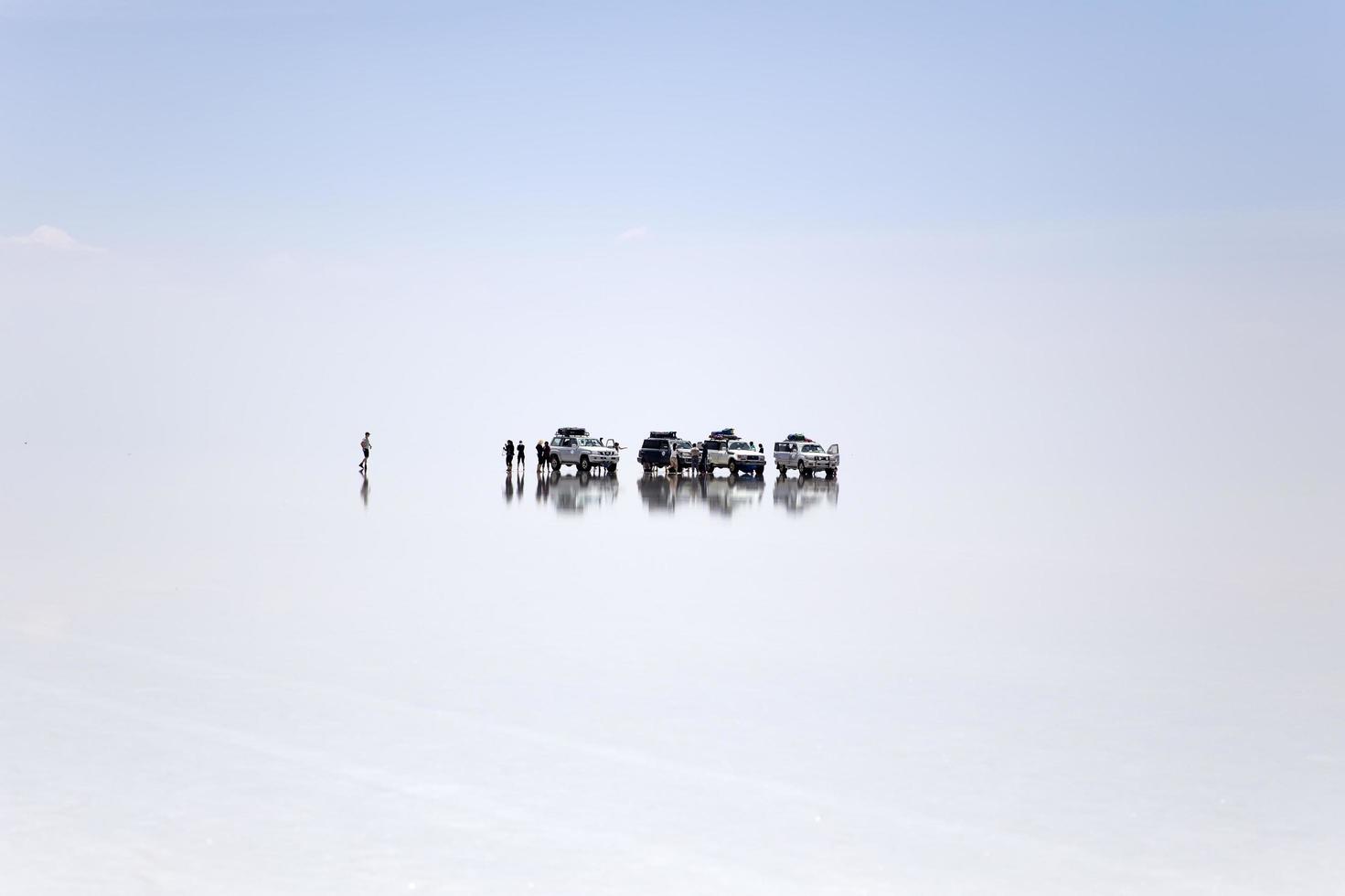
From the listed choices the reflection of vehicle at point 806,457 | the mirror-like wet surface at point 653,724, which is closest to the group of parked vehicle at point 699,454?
the reflection of vehicle at point 806,457

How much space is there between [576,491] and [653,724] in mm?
50747

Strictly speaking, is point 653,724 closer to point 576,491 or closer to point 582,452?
point 576,491

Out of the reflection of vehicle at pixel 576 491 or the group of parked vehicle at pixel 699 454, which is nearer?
the reflection of vehicle at pixel 576 491

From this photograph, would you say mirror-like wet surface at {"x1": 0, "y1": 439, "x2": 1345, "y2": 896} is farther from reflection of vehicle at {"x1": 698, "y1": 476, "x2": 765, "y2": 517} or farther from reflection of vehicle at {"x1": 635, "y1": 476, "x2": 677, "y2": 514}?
reflection of vehicle at {"x1": 698, "y1": 476, "x2": 765, "y2": 517}

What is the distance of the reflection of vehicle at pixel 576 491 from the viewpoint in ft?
185

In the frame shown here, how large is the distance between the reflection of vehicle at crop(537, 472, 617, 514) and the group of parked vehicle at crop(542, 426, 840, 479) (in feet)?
6.86

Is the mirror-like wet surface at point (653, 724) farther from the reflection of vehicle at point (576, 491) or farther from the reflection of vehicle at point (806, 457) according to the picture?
the reflection of vehicle at point (806, 457)

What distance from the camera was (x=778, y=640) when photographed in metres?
22.8

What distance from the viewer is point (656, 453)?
9400 centimetres

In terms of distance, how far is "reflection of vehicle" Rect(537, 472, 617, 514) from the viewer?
185 feet

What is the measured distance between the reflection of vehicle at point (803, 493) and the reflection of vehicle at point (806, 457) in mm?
969

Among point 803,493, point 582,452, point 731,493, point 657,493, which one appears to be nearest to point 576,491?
point 657,493

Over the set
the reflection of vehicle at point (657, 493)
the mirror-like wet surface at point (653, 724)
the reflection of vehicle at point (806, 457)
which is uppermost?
the reflection of vehicle at point (806, 457)
